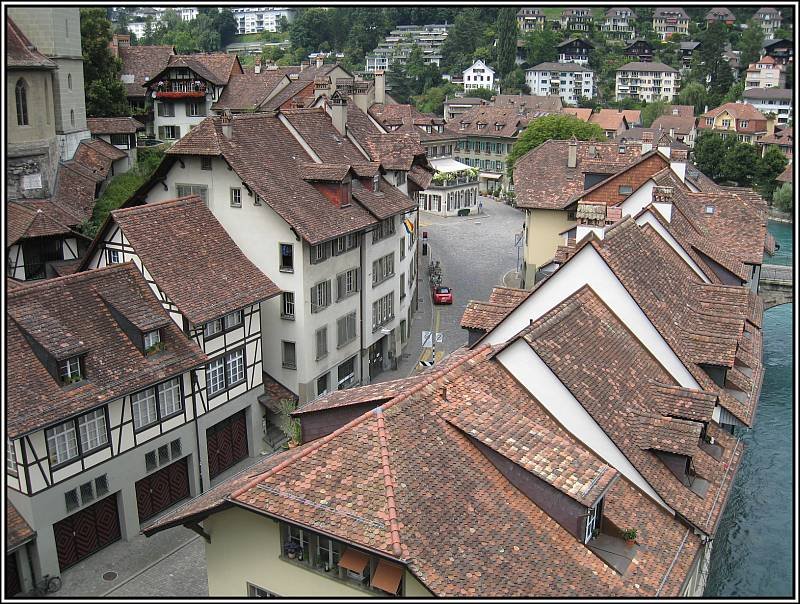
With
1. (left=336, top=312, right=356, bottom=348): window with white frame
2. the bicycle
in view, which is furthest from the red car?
the bicycle

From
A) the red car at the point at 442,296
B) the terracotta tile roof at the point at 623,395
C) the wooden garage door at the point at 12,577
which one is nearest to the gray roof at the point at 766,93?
the red car at the point at 442,296

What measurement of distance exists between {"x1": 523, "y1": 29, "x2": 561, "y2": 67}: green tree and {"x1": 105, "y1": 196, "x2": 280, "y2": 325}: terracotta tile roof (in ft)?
529

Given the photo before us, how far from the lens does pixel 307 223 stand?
35.1 meters

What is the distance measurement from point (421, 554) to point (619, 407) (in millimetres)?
8281

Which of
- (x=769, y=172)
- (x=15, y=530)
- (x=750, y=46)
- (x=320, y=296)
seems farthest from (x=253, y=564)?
(x=750, y=46)

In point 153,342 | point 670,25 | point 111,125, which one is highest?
point 670,25

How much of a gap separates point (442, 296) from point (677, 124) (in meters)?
82.1

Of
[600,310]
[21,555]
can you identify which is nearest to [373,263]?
[600,310]

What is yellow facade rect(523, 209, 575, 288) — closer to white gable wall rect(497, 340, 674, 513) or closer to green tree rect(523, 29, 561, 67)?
white gable wall rect(497, 340, 674, 513)

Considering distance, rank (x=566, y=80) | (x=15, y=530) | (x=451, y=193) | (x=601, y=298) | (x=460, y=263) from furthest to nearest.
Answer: (x=566, y=80) < (x=451, y=193) < (x=460, y=263) < (x=15, y=530) < (x=601, y=298)

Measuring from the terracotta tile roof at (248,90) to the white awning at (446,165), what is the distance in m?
22.5

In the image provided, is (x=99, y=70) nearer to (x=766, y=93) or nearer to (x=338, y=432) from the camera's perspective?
(x=338, y=432)

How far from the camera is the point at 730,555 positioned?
29250mm

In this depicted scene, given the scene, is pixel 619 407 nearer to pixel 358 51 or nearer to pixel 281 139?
pixel 281 139
